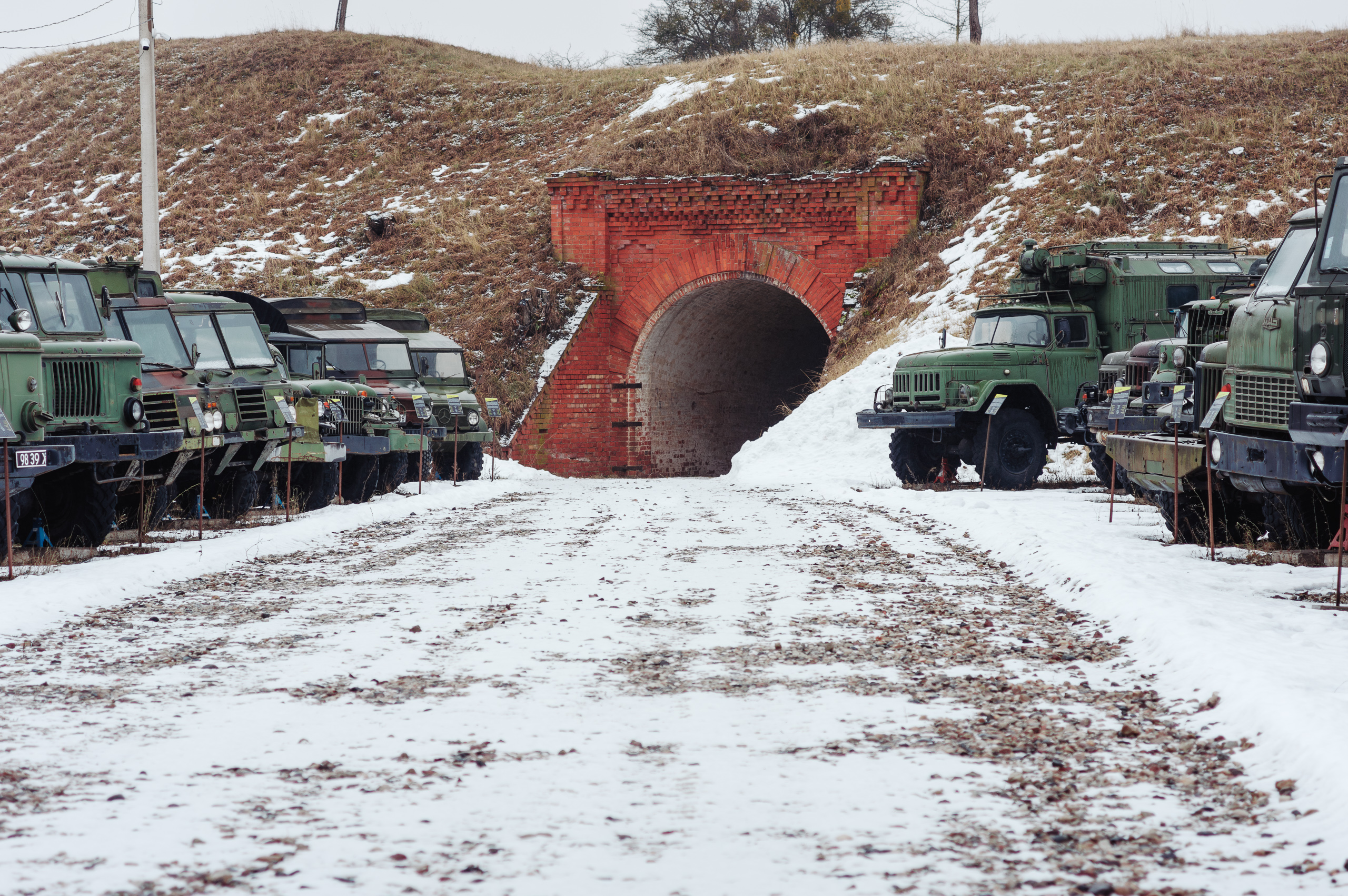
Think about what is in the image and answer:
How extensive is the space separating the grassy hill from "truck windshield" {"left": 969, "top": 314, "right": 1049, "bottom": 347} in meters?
7.86

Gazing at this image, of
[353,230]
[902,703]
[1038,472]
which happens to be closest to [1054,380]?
[1038,472]

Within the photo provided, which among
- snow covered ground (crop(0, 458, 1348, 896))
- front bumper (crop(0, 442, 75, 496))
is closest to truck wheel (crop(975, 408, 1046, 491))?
snow covered ground (crop(0, 458, 1348, 896))

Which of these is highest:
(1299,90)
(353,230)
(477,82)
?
(477,82)

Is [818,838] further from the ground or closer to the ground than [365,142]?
closer to the ground

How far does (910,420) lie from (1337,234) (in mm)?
10435

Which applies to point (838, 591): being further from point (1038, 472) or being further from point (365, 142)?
point (365, 142)

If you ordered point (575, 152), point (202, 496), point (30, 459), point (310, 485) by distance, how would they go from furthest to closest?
point (575, 152) → point (310, 485) → point (202, 496) → point (30, 459)

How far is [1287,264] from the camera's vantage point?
1010 centimetres

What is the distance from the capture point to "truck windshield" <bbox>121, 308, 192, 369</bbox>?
14.5 metres

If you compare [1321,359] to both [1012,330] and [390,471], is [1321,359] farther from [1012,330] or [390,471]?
[390,471]

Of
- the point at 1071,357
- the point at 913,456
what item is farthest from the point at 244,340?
the point at 1071,357

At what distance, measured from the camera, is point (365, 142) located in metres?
44.6

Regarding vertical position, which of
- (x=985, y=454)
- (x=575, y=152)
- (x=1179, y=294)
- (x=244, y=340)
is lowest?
(x=985, y=454)

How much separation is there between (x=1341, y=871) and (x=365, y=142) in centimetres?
4373
